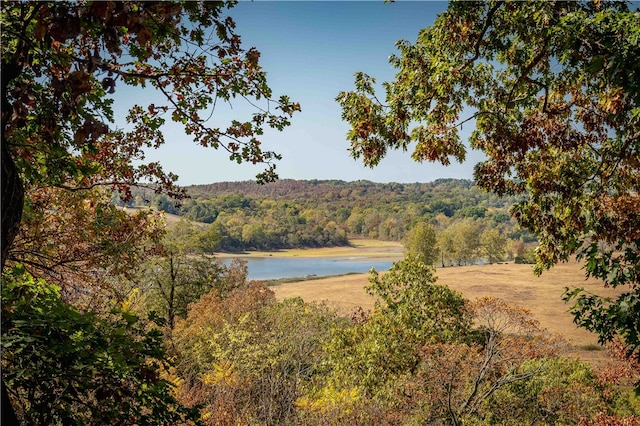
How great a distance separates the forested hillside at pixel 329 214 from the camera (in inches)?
4316

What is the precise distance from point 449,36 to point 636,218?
12.0 ft

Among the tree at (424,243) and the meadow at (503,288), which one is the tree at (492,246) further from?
the tree at (424,243)

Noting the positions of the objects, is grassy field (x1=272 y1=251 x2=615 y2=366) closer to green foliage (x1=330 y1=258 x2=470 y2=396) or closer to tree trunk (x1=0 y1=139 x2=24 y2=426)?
green foliage (x1=330 y1=258 x2=470 y2=396)

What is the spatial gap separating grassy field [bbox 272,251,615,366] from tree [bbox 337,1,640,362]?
36384 millimetres

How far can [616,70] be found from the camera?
4109 mm

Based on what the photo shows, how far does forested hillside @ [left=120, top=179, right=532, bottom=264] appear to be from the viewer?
10962cm

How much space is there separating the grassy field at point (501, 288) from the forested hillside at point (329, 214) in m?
14.6

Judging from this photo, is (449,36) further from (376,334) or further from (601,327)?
(376,334)

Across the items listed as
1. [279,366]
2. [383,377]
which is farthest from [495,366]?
[279,366]

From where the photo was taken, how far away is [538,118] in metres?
6.67

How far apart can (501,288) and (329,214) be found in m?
97.4

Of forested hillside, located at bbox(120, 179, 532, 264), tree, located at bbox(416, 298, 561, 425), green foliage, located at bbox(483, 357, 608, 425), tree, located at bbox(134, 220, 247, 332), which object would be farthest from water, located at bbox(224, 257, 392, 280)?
tree, located at bbox(416, 298, 561, 425)

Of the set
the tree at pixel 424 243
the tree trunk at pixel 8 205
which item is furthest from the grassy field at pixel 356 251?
the tree trunk at pixel 8 205

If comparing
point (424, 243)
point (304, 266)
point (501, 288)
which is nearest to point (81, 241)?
point (501, 288)
